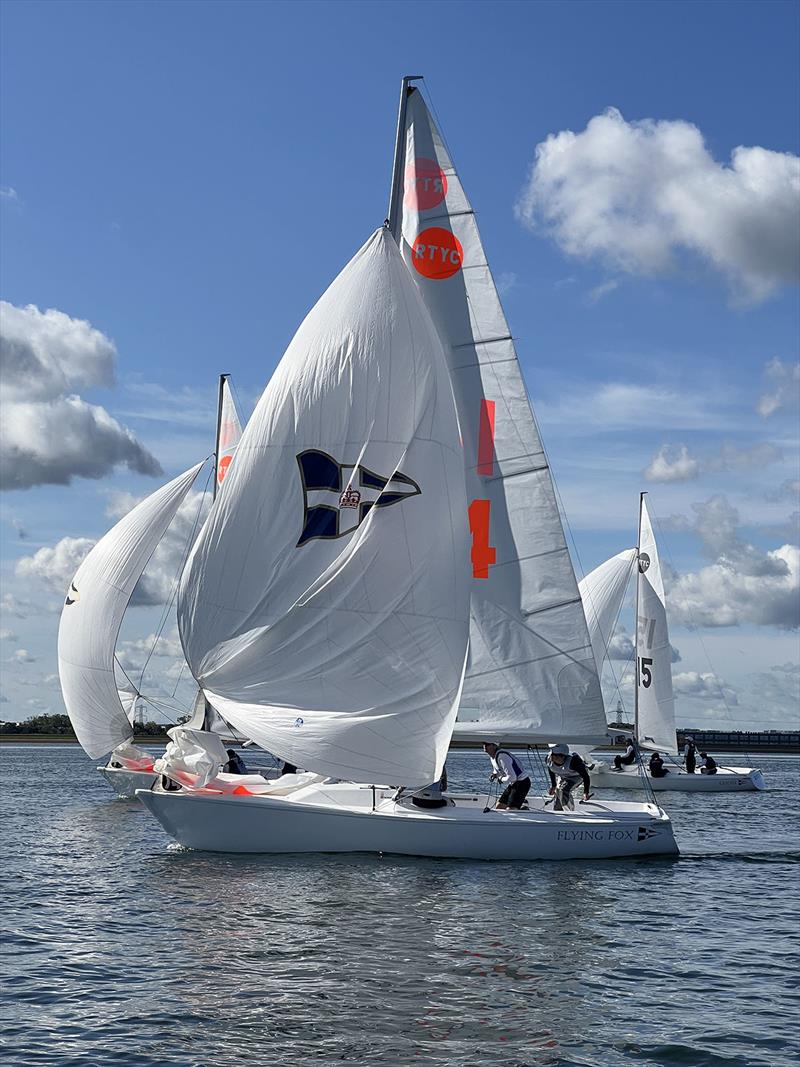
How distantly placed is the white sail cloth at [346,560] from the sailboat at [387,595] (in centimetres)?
4

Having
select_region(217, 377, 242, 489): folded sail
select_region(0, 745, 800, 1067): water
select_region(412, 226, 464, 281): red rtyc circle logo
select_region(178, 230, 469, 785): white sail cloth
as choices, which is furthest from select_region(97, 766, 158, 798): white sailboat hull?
select_region(412, 226, 464, 281): red rtyc circle logo

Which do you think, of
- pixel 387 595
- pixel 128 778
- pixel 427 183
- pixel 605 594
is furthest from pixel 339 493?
pixel 605 594

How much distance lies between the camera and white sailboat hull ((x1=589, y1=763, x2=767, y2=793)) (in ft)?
157

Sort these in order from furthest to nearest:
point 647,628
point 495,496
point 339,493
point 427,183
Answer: point 647,628
point 427,183
point 495,496
point 339,493

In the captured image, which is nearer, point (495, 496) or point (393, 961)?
point (393, 961)

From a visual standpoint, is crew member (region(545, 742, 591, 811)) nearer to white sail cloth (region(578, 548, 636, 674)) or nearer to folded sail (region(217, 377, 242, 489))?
folded sail (region(217, 377, 242, 489))

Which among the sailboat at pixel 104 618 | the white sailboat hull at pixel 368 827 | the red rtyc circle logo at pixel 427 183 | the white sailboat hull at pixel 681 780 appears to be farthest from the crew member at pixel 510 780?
the white sailboat hull at pixel 681 780

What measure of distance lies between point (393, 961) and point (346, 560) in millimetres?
8761

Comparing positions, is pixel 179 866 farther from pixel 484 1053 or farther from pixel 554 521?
pixel 484 1053

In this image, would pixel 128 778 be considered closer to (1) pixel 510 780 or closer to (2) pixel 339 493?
(1) pixel 510 780

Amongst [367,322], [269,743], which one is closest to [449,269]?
[367,322]

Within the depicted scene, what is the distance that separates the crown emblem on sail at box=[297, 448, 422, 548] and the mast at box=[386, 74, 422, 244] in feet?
18.1

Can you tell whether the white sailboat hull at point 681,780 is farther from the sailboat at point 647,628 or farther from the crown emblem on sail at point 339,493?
the crown emblem on sail at point 339,493

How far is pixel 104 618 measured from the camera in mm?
35531
